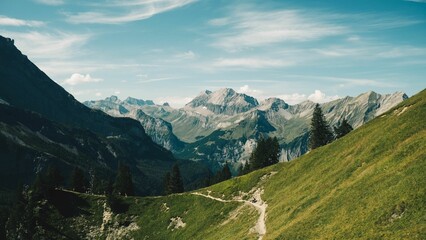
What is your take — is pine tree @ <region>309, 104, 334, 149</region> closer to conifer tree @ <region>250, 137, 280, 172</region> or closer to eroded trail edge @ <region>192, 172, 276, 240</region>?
conifer tree @ <region>250, 137, 280, 172</region>

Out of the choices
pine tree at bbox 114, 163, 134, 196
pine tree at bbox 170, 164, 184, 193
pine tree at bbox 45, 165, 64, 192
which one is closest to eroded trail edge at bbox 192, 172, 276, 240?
pine tree at bbox 170, 164, 184, 193

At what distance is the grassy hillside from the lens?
37469mm

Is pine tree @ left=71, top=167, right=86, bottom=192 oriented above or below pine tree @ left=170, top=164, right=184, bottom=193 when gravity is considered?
above

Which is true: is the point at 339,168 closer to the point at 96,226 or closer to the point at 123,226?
the point at 123,226

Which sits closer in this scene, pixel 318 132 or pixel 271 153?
pixel 318 132

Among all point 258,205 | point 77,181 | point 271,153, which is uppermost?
point 271,153

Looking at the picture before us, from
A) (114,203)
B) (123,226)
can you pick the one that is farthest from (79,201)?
(123,226)

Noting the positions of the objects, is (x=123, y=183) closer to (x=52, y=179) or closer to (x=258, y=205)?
(x=52, y=179)

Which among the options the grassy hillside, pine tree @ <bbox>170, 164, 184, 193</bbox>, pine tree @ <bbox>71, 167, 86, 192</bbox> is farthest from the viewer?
pine tree @ <bbox>170, 164, 184, 193</bbox>

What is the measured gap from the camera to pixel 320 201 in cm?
5256

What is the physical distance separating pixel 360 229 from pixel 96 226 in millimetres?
78126

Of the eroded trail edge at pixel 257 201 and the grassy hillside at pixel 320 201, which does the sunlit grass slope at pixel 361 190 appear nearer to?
the grassy hillside at pixel 320 201

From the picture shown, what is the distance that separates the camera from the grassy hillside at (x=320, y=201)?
37.5 metres

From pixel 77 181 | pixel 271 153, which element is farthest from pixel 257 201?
pixel 77 181
